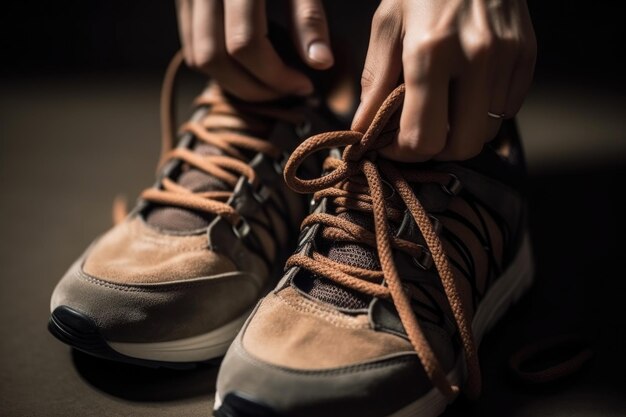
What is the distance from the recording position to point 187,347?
67 cm

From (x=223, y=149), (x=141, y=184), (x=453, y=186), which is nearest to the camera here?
(x=453, y=186)

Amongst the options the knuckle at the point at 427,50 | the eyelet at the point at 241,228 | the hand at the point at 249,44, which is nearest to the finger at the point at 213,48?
the hand at the point at 249,44

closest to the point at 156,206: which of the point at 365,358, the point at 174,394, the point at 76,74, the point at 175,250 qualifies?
the point at 175,250

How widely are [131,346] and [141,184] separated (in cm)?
53

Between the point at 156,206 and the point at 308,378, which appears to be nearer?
the point at 308,378

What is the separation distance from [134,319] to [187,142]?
244mm

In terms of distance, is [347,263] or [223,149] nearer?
[347,263]

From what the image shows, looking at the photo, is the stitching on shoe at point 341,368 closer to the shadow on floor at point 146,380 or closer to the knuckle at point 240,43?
the shadow on floor at point 146,380

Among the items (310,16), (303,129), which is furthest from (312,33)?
(303,129)

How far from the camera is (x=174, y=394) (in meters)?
A: 0.65

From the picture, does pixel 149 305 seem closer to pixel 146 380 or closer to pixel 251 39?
pixel 146 380

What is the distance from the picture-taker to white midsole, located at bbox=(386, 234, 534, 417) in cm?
58

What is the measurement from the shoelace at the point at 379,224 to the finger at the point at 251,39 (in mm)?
167

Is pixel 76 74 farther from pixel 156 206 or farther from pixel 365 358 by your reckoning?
pixel 365 358
